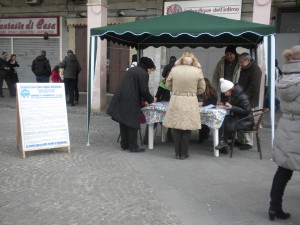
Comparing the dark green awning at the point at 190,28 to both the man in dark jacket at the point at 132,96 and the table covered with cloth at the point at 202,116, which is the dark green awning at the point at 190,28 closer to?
the man in dark jacket at the point at 132,96

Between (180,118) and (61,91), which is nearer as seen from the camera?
(180,118)

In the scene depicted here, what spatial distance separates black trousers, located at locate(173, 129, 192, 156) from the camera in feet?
19.1

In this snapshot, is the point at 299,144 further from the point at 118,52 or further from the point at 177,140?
the point at 118,52

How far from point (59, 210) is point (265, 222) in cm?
216

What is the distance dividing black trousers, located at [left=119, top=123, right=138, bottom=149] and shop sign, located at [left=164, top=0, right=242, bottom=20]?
23.9 feet

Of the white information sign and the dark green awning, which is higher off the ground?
the dark green awning

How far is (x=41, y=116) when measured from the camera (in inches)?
231

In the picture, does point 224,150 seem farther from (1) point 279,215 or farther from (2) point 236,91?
(1) point 279,215

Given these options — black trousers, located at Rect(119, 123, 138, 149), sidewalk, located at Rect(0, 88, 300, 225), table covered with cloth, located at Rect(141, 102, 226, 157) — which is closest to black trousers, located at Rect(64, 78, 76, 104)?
sidewalk, located at Rect(0, 88, 300, 225)

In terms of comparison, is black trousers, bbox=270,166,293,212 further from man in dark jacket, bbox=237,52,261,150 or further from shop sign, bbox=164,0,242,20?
shop sign, bbox=164,0,242,20

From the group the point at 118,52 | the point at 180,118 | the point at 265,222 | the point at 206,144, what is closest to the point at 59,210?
the point at 265,222

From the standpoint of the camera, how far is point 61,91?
241 inches

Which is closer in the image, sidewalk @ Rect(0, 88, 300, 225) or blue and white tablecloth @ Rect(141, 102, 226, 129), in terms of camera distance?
sidewalk @ Rect(0, 88, 300, 225)

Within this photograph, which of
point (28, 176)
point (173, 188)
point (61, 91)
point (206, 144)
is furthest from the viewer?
point (206, 144)
